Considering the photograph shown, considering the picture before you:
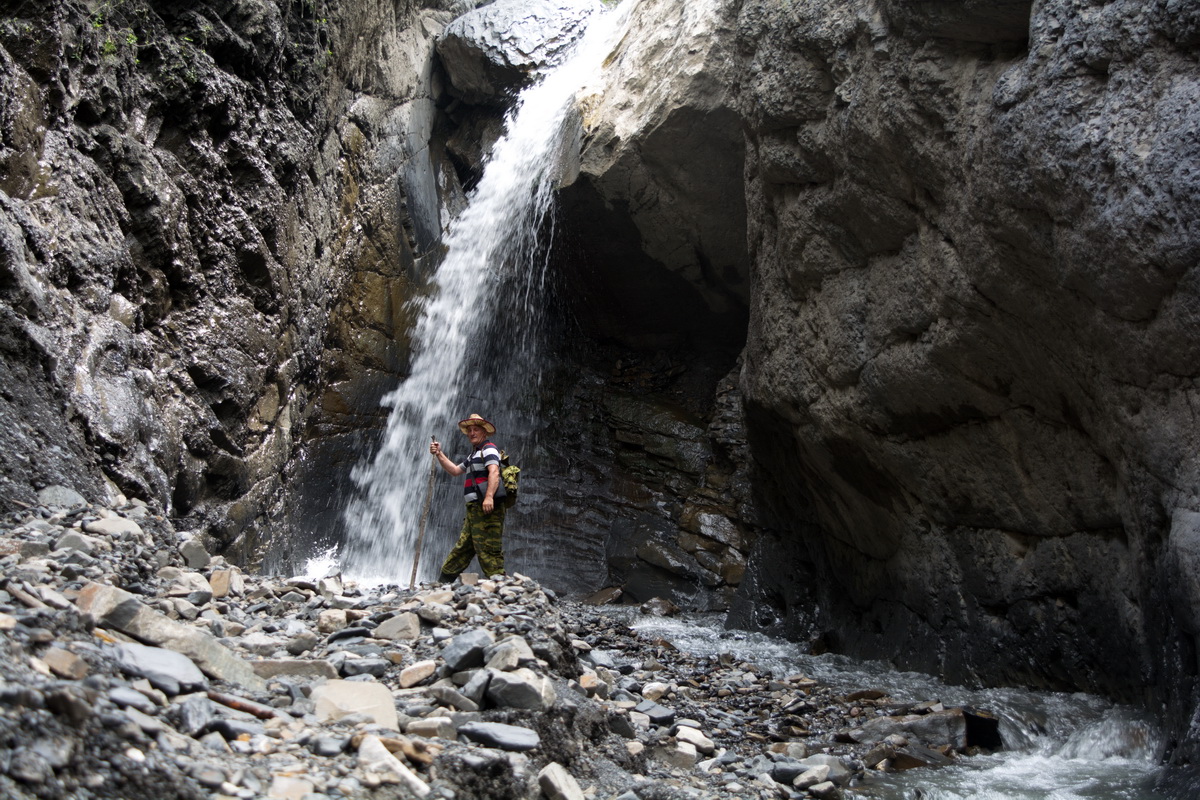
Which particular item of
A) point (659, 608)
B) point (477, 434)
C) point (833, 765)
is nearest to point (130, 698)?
point (833, 765)

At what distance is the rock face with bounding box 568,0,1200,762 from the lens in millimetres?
4414

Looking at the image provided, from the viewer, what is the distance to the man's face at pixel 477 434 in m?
7.81

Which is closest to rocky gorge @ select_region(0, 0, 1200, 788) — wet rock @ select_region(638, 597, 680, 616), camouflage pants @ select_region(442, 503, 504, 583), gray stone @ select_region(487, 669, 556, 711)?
wet rock @ select_region(638, 597, 680, 616)

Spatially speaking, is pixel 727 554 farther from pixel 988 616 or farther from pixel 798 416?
pixel 988 616

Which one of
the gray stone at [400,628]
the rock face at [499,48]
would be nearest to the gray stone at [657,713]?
the gray stone at [400,628]

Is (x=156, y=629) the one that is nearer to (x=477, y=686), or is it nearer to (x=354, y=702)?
(x=354, y=702)

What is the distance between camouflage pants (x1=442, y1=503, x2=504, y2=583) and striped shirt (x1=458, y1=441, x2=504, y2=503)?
0.30 ft

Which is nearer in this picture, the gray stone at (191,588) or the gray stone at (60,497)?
the gray stone at (191,588)

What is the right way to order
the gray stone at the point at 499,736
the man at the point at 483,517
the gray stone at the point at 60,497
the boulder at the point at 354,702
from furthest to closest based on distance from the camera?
the man at the point at 483,517
the gray stone at the point at 60,497
the gray stone at the point at 499,736
the boulder at the point at 354,702

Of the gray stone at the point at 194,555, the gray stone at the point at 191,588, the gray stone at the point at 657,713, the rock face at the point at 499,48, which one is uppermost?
the rock face at the point at 499,48

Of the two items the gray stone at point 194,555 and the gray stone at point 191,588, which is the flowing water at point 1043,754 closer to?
the gray stone at point 191,588

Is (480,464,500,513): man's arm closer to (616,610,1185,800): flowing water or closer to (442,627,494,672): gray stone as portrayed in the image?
(616,610,1185,800): flowing water

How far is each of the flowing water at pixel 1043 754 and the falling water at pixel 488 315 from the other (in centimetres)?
795

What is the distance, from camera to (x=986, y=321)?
5.79 m
